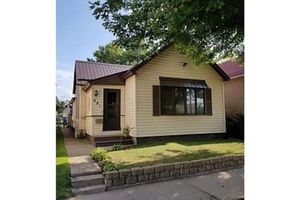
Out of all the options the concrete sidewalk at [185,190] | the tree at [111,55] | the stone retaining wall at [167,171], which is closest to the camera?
the concrete sidewalk at [185,190]

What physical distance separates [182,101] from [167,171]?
4.13 m

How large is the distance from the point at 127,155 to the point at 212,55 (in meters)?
3.35

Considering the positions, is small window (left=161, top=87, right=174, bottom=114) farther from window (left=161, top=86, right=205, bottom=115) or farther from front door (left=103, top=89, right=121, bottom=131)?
front door (left=103, top=89, right=121, bottom=131)

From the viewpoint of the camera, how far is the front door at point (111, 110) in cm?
848

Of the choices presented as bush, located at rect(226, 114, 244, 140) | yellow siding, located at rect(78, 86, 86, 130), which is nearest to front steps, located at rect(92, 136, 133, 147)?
yellow siding, located at rect(78, 86, 86, 130)

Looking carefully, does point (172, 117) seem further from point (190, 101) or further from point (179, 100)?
point (190, 101)

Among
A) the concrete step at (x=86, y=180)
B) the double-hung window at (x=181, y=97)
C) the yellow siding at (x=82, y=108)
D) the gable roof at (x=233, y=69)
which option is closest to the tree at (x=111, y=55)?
the gable roof at (x=233, y=69)

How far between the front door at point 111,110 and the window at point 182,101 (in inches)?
64.5

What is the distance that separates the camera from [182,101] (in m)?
8.44

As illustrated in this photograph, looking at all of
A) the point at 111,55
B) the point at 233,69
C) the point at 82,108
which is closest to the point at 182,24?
the point at 82,108

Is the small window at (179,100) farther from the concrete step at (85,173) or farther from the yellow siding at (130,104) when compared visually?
the concrete step at (85,173)

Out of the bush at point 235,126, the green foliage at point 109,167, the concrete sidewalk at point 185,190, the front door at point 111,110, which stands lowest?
the concrete sidewalk at point 185,190
